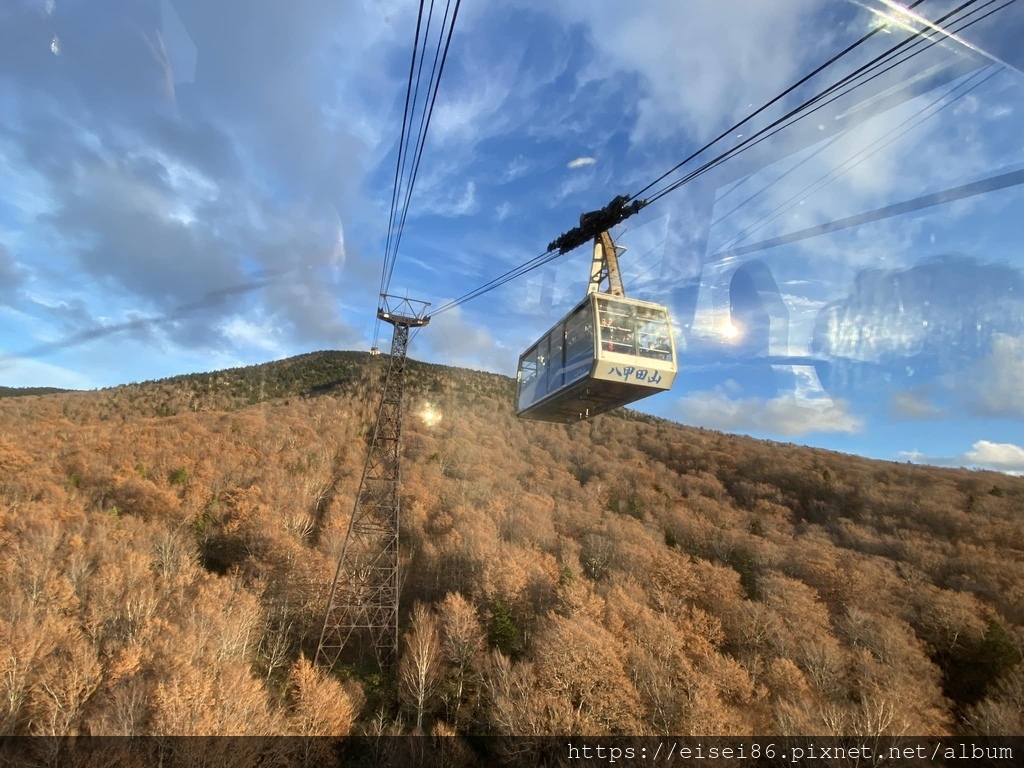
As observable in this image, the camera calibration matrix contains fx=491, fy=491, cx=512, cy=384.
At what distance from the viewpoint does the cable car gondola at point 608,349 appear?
11.7 m

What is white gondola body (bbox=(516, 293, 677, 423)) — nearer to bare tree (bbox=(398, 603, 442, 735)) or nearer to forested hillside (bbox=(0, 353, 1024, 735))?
forested hillside (bbox=(0, 353, 1024, 735))

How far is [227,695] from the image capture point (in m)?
32.5

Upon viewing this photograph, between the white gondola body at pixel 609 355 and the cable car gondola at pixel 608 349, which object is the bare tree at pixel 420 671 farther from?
the cable car gondola at pixel 608 349

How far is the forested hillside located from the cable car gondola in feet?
102

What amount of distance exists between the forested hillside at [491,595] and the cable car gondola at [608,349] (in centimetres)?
3113

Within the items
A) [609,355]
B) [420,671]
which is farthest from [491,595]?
[609,355]

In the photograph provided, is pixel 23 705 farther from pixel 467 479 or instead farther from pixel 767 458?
pixel 767 458

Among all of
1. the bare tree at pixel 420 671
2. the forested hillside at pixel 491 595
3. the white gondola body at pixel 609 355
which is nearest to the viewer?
the white gondola body at pixel 609 355

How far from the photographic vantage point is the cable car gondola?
11742 millimetres

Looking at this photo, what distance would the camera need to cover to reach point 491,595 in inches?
2003

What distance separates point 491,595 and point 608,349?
149ft

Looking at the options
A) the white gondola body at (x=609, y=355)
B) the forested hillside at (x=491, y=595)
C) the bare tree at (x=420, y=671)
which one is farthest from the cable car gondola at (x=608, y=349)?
the bare tree at (x=420, y=671)

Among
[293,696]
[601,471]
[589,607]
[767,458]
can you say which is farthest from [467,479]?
[767,458]

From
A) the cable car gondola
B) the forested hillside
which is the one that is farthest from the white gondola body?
the forested hillside
